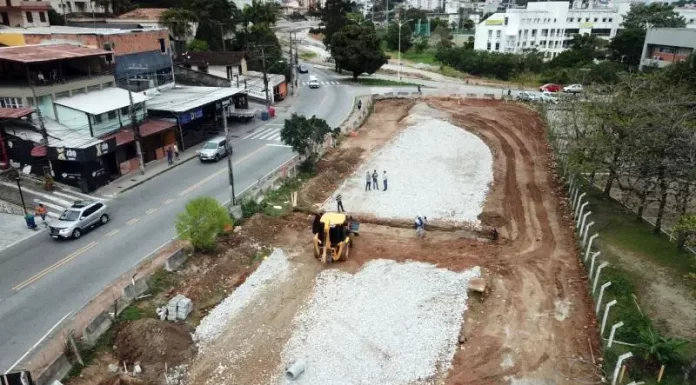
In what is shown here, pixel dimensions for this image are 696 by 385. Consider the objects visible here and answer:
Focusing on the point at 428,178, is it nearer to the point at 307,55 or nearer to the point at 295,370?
the point at 295,370

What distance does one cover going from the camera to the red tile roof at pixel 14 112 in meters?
30.2

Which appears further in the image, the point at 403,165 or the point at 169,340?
the point at 403,165

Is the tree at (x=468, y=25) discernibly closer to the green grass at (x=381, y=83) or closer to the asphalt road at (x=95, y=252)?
the green grass at (x=381, y=83)

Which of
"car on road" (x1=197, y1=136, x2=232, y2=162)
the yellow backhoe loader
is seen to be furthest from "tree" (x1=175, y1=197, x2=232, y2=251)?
"car on road" (x1=197, y1=136, x2=232, y2=162)

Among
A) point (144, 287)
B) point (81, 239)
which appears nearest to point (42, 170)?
point (81, 239)

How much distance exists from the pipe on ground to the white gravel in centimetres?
19

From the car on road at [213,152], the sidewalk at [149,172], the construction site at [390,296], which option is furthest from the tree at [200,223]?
the car on road at [213,152]

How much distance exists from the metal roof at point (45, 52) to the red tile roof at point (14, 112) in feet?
9.92

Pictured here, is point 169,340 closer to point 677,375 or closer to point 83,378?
point 83,378

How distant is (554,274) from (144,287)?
17.7 m

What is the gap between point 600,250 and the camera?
2334cm

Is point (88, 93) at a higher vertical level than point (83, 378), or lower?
higher

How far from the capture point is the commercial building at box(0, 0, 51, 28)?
5350cm

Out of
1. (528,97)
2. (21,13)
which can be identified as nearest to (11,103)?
(21,13)
